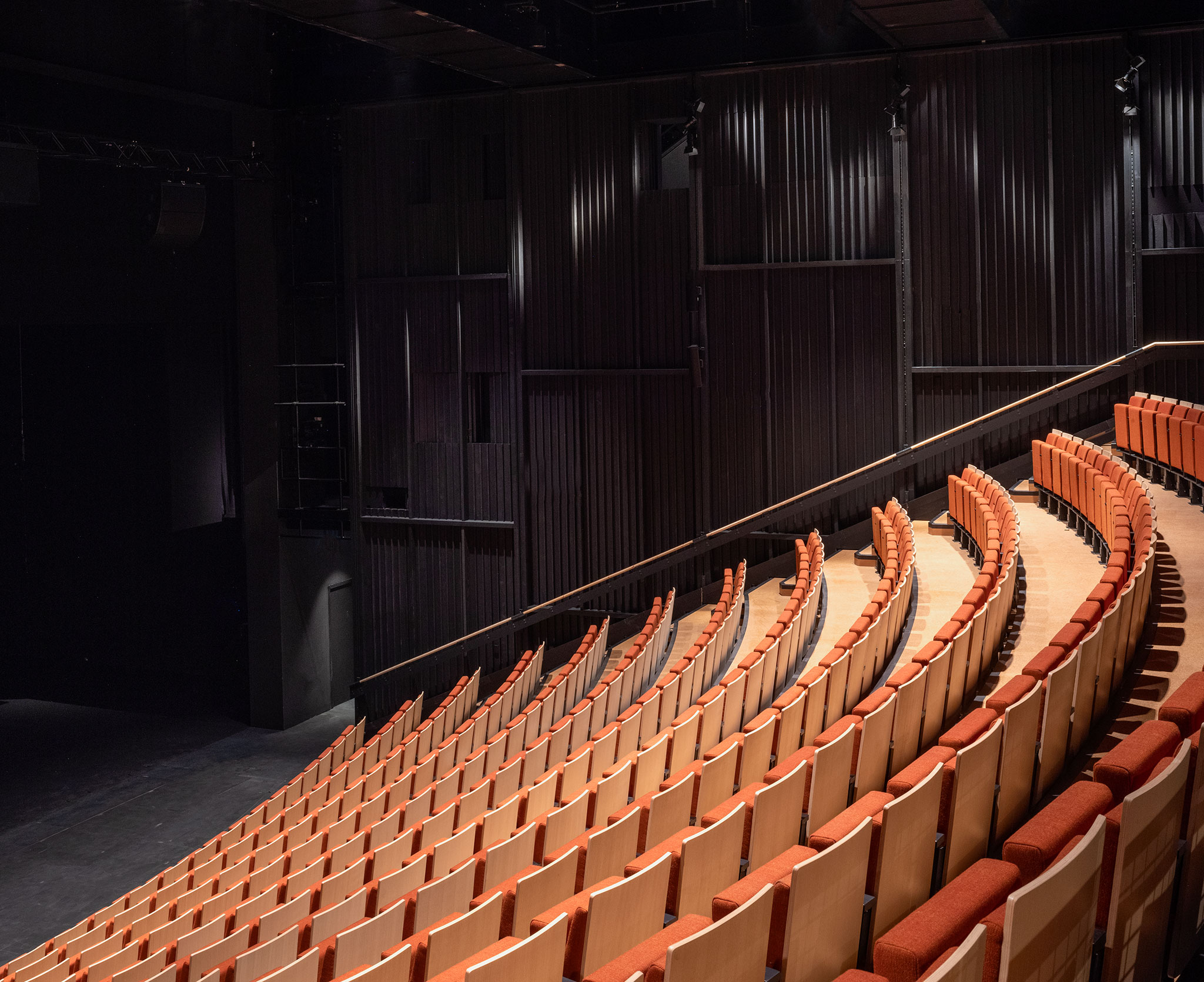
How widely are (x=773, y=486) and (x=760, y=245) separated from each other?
3.35 ft

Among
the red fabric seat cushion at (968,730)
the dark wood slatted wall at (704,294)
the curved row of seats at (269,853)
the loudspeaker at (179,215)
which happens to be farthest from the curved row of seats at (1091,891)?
the loudspeaker at (179,215)

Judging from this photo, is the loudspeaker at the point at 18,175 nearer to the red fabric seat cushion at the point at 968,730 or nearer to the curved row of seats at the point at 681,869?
the curved row of seats at the point at 681,869

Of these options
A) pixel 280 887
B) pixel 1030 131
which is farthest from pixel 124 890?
pixel 1030 131

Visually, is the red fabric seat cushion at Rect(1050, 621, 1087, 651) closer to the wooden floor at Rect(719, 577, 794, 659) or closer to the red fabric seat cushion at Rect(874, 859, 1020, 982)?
the red fabric seat cushion at Rect(874, 859, 1020, 982)

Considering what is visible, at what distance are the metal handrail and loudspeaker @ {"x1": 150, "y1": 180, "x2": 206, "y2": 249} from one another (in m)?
2.12

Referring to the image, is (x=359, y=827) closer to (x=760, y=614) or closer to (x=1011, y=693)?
(x=760, y=614)

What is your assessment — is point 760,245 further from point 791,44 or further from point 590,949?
point 590,949

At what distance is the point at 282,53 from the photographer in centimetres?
573

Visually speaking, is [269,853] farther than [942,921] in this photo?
Yes

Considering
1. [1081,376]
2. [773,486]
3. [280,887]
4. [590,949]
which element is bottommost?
[280,887]

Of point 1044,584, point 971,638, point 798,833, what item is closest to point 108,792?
point 1044,584

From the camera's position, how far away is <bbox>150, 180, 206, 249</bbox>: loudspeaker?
16.6 feet

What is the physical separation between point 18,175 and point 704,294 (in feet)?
8.84

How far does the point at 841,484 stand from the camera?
15.8 feet
